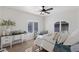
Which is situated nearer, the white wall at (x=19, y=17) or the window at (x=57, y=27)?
the white wall at (x=19, y=17)

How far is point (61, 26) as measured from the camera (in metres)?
1.40

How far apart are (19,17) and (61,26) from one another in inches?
29.3

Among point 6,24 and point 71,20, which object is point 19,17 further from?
point 71,20

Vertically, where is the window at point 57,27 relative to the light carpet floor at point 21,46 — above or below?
above

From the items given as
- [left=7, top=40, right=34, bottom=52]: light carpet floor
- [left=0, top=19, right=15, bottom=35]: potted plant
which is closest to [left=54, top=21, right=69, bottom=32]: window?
[left=7, top=40, right=34, bottom=52]: light carpet floor

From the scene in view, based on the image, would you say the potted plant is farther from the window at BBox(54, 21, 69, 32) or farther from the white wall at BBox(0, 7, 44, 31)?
the window at BBox(54, 21, 69, 32)

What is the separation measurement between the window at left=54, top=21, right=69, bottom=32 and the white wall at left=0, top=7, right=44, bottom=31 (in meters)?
0.25

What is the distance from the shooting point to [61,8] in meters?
1.35

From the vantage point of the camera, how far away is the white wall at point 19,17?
1.30 metres

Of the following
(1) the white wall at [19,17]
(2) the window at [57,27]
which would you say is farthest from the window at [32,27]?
(2) the window at [57,27]

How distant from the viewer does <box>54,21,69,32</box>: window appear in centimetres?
136

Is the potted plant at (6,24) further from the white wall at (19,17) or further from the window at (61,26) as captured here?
the window at (61,26)

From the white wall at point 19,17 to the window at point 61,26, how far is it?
25 cm

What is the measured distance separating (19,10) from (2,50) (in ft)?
2.38
